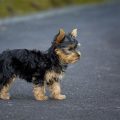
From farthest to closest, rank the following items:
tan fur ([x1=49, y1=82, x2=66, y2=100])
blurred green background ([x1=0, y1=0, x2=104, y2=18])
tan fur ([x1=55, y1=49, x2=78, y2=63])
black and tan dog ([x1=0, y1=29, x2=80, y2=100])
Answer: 1. blurred green background ([x1=0, y1=0, x2=104, y2=18])
2. tan fur ([x1=49, y1=82, x2=66, y2=100])
3. black and tan dog ([x1=0, y1=29, x2=80, y2=100])
4. tan fur ([x1=55, y1=49, x2=78, y2=63])

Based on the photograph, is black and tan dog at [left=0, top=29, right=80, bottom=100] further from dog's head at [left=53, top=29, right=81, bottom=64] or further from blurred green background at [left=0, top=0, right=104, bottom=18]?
blurred green background at [left=0, top=0, right=104, bottom=18]

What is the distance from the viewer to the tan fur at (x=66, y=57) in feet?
44.1

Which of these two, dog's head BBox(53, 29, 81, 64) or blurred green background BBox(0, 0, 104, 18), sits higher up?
blurred green background BBox(0, 0, 104, 18)

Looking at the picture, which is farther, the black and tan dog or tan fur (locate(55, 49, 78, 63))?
the black and tan dog

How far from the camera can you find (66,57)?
44.7 feet

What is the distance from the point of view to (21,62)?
1404 cm

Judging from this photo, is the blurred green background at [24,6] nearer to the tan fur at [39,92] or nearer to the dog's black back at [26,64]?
the dog's black back at [26,64]

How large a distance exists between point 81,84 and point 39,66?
271 centimetres

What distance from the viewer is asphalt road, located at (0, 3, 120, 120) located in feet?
40.6

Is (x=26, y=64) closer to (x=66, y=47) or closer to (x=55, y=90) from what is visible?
(x=55, y=90)

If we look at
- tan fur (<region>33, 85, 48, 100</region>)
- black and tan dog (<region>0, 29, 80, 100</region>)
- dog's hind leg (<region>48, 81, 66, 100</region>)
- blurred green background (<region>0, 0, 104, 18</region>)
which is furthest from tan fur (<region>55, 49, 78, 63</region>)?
blurred green background (<region>0, 0, 104, 18</region>)

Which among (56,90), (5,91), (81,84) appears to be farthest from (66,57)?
(81,84)

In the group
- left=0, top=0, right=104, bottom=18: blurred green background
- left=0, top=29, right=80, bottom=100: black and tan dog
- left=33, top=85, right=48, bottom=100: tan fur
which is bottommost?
left=33, top=85, right=48, bottom=100: tan fur

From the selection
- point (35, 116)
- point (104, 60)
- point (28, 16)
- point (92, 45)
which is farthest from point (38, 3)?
point (35, 116)
